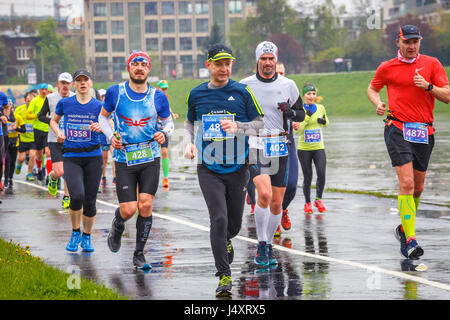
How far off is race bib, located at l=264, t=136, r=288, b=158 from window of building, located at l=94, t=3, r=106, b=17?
155085 mm

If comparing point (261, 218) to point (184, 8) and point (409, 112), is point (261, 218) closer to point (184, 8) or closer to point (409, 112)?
point (409, 112)

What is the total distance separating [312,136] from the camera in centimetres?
1438

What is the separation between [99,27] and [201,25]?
58.9ft

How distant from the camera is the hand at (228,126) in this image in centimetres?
822

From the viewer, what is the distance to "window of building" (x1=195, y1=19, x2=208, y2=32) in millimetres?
161625

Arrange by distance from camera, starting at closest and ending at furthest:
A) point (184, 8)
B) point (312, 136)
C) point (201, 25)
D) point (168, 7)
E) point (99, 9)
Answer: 1. point (312, 136)
2. point (201, 25)
3. point (99, 9)
4. point (184, 8)
5. point (168, 7)

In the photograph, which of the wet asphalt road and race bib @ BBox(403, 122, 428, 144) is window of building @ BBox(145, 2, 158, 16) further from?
race bib @ BBox(403, 122, 428, 144)

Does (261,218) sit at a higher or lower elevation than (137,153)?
lower

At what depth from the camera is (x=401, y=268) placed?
8.87 m

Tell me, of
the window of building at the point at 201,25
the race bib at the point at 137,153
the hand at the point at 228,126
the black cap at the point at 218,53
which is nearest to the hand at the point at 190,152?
the hand at the point at 228,126

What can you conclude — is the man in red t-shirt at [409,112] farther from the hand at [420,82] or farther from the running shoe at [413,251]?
the running shoe at [413,251]

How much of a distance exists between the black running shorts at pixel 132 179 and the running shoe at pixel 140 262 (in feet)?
1.84

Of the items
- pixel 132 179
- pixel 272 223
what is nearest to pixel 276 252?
pixel 272 223

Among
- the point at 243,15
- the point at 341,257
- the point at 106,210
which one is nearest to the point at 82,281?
the point at 341,257
